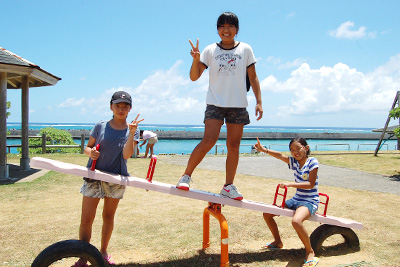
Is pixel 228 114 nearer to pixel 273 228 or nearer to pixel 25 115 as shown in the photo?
pixel 273 228

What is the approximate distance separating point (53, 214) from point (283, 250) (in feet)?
12.8

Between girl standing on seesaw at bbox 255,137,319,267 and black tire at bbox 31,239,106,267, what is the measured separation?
209 centimetres

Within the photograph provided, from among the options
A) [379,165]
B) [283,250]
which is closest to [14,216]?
[283,250]

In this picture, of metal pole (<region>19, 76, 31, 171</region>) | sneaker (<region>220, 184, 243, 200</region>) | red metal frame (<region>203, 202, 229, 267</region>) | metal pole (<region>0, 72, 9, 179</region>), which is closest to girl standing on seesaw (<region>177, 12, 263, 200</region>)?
sneaker (<region>220, 184, 243, 200</region>)

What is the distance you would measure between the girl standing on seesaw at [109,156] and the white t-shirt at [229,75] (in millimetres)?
997

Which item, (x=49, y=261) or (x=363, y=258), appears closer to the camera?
(x=49, y=261)

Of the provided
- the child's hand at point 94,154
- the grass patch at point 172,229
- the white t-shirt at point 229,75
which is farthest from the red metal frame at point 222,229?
the child's hand at point 94,154

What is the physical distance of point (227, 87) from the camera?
3.85 metres

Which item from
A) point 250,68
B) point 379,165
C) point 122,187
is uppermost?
point 250,68

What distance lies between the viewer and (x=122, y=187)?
345 centimetres

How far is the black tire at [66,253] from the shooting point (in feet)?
9.62

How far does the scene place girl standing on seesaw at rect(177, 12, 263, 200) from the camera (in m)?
3.84

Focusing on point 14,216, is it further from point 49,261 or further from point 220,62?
A: point 220,62

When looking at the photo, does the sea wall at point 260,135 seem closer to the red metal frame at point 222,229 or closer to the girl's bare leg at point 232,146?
the red metal frame at point 222,229
